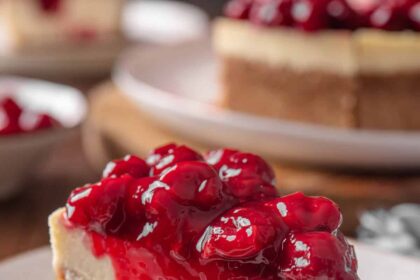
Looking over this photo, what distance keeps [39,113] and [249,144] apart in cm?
59

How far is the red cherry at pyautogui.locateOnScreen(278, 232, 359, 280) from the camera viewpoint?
3.91 ft

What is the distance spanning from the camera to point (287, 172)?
2234mm

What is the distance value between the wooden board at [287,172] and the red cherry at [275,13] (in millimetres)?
437

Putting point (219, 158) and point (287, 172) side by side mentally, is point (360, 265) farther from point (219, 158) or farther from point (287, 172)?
point (287, 172)

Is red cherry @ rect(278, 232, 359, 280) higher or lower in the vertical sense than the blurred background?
higher

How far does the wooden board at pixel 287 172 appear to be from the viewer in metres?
2.07

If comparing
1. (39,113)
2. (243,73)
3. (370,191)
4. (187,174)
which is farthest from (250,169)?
(243,73)

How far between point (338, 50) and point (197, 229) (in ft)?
4.46

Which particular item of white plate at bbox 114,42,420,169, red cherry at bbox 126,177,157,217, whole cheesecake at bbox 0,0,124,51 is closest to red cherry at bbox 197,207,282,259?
red cherry at bbox 126,177,157,217

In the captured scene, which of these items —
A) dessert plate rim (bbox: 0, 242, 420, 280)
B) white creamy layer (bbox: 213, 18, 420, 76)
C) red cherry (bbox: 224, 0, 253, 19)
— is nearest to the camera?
dessert plate rim (bbox: 0, 242, 420, 280)

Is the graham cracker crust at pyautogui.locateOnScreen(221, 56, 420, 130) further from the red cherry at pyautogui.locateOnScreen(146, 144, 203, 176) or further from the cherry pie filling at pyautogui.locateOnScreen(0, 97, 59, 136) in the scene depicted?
the red cherry at pyautogui.locateOnScreen(146, 144, 203, 176)

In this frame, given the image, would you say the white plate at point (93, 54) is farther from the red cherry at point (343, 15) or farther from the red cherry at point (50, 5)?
the red cherry at point (343, 15)

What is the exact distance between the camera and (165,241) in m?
1.27

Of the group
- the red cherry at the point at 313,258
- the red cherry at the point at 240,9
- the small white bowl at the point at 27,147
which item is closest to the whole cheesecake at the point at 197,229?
the red cherry at the point at 313,258
